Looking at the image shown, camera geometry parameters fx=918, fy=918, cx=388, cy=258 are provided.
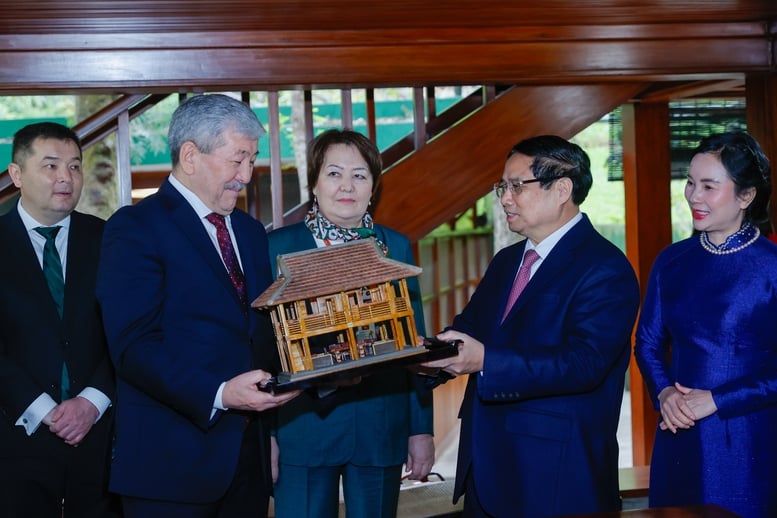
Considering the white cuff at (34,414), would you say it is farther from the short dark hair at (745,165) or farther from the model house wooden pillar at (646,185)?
the model house wooden pillar at (646,185)

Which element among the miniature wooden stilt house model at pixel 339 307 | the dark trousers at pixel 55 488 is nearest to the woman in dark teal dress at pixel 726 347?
the miniature wooden stilt house model at pixel 339 307

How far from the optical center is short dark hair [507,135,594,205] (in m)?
2.75

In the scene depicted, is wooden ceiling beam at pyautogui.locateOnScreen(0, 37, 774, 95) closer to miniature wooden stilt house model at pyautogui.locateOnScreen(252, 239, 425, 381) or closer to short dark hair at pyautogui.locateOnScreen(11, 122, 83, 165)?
short dark hair at pyautogui.locateOnScreen(11, 122, 83, 165)

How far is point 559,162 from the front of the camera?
2758 mm

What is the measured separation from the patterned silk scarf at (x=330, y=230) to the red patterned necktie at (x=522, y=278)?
430mm

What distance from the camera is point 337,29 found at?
3.83 meters

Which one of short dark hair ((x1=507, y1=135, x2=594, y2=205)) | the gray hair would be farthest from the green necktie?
short dark hair ((x1=507, y1=135, x2=594, y2=205))

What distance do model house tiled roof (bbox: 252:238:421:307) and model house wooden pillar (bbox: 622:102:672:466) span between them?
379 centimetres

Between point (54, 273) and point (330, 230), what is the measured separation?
39.5 inches

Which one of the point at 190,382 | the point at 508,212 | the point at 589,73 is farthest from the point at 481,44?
the point at 190,382

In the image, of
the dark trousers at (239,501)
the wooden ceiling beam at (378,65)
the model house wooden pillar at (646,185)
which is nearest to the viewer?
the dark trousers at (239,501)

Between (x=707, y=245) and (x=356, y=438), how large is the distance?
1270 mm

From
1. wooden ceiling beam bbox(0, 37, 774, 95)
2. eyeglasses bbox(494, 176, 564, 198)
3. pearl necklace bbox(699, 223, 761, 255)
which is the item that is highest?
wooden ceiling beam bbox(0, 37, 774, 95)

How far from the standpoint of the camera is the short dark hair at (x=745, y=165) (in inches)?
Answer: 111
